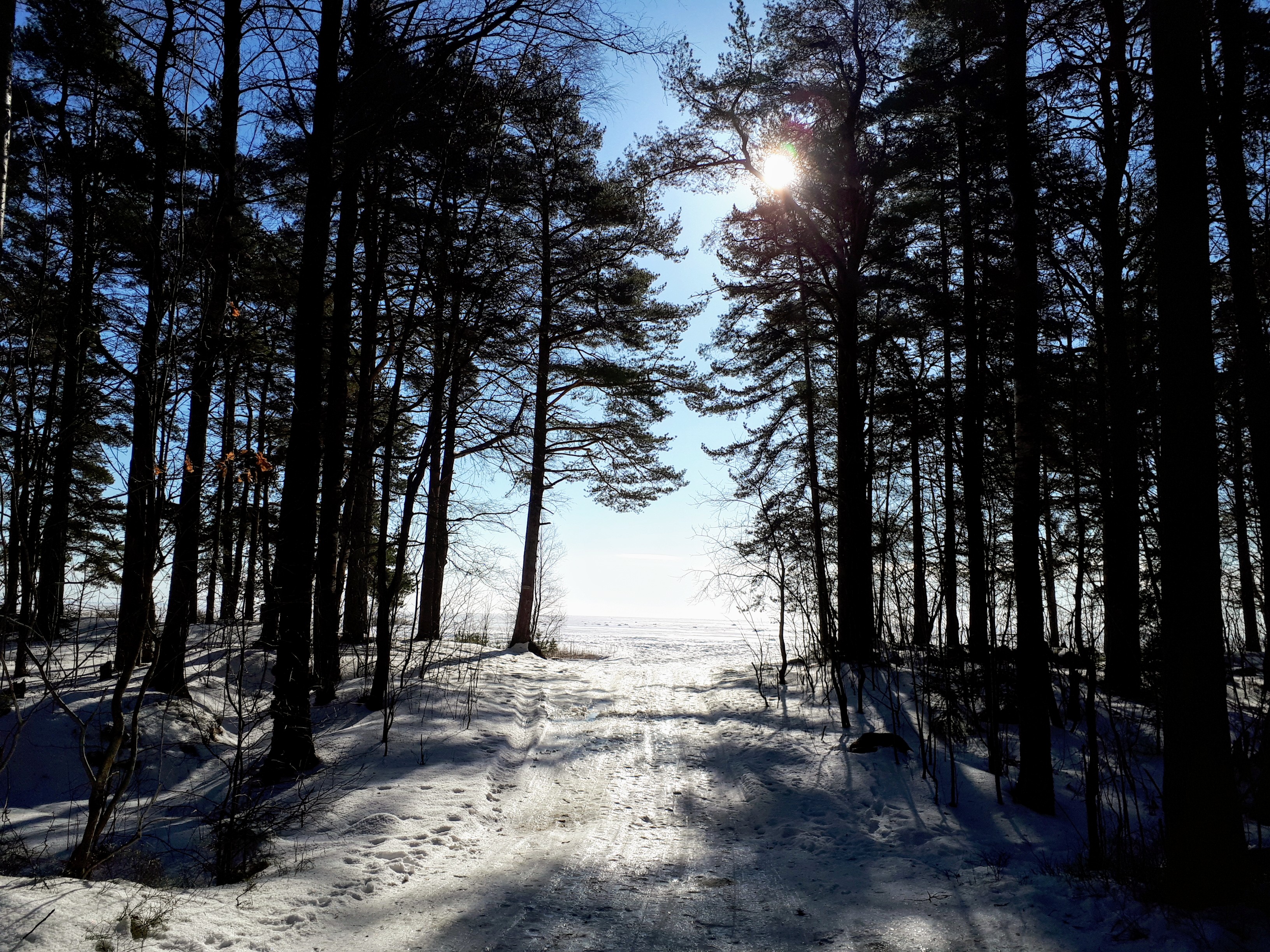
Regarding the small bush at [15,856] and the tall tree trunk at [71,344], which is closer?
the small bush at [15,856]

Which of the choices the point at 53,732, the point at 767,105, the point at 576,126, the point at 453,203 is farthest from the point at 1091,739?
the point at 576,126

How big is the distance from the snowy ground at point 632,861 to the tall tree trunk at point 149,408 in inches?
63.0

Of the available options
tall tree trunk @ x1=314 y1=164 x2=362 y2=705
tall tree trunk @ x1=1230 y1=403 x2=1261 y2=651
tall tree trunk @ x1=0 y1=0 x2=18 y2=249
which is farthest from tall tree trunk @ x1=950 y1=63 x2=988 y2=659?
tall tree trunk @ x1=0 y1=0 x2=18 y2=249

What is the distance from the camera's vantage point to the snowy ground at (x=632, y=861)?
3574mm

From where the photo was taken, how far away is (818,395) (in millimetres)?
17141

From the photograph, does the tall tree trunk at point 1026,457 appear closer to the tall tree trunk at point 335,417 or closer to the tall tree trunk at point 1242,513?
the tall tree trunk at point 335,417

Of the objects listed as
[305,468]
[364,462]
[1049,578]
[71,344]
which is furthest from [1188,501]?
[71,344]

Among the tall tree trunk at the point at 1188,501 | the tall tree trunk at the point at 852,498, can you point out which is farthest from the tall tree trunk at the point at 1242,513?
the tall tree trunk at the point at 1188,501

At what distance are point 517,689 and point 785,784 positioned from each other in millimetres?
5130

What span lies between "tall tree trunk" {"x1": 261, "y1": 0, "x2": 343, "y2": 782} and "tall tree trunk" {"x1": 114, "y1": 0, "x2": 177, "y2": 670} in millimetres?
1111

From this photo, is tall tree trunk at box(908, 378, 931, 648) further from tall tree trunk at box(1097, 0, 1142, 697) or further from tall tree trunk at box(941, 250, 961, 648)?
tall tree trunk at box(1097, 0, 1142, 697)

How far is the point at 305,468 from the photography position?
6359mm

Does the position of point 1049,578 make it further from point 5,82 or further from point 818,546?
point 5,82

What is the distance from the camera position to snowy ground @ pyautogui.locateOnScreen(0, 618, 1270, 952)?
357cm
